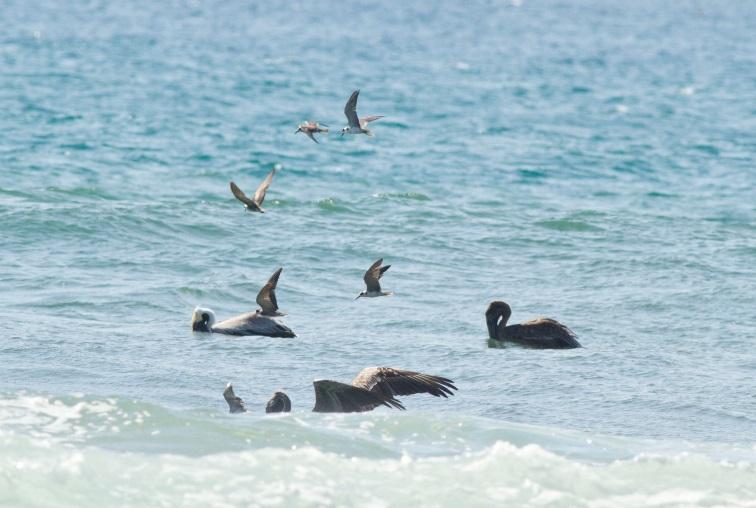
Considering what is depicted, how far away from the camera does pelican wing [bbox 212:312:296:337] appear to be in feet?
43.3

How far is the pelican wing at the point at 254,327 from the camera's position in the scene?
13.2 meters

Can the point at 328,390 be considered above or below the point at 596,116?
below

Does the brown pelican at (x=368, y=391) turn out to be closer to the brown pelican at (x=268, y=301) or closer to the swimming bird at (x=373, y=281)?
the brown pelican at (x=268, y=301)

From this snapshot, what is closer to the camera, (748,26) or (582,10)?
(748,26)

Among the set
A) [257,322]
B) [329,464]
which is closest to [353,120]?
[257,322]

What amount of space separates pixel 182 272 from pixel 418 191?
734 centimetres

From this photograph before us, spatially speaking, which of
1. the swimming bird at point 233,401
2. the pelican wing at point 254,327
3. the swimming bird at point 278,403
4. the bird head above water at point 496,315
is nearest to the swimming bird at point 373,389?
the swimming bird at point 278,403

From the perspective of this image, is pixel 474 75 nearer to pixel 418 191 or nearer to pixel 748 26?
pixel 418 191

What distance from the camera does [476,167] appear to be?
2664 cm

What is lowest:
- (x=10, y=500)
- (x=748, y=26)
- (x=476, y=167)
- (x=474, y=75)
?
(x=10, y=500)

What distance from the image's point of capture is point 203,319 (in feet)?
43.9

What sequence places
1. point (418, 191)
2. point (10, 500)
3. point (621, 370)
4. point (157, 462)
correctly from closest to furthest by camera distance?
point (10, 500) → point (157, 462) → point (621, 370) → point (418, 191)

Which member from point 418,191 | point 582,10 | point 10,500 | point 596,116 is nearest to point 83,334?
point 10,500

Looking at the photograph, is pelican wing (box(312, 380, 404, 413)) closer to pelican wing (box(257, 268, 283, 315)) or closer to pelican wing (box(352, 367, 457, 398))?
pelican wing (box(352, 367, 457, 398))
